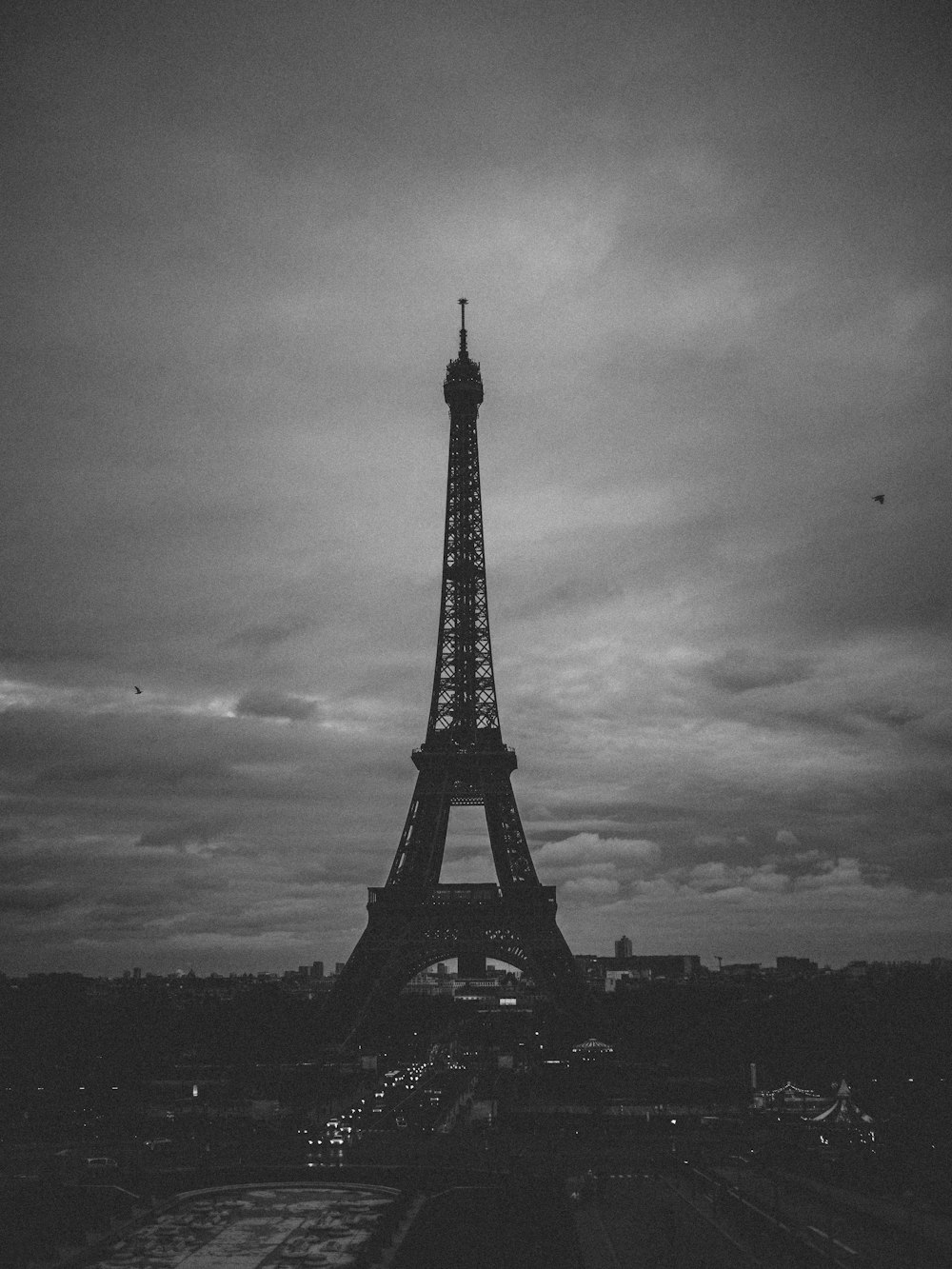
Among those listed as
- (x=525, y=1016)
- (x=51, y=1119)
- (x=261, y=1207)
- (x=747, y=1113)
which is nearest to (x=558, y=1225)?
(x=261, y=1207)

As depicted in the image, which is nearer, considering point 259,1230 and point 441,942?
point 259,1230

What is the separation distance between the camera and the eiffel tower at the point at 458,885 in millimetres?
81750

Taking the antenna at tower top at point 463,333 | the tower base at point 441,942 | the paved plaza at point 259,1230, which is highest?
the antenna at tower top at point 463,333

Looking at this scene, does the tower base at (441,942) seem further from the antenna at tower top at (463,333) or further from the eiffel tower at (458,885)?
the antenna at tower top at (463,333)

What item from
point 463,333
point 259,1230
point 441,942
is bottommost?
point 259,1230

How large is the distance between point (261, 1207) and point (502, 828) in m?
37.8

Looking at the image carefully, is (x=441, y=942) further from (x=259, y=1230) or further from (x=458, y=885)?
(x=259, y=1230)

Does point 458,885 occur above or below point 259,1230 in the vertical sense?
above

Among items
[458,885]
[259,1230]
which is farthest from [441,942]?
[259,1230]

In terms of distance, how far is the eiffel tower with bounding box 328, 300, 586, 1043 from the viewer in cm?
8175

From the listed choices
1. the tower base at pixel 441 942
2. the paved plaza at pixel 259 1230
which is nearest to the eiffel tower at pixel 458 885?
the tower base at pixel 441 942

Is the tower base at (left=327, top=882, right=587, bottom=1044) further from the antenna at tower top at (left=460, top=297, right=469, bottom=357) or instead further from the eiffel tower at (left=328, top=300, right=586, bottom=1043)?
the antenna at tower top at (left=460, top=297, right=469, bottom=357)

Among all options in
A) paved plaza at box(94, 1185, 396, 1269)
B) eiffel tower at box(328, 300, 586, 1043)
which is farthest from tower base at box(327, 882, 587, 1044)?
paved plaza at box(94, 1185, 396, 1269)

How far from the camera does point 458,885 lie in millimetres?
84812
